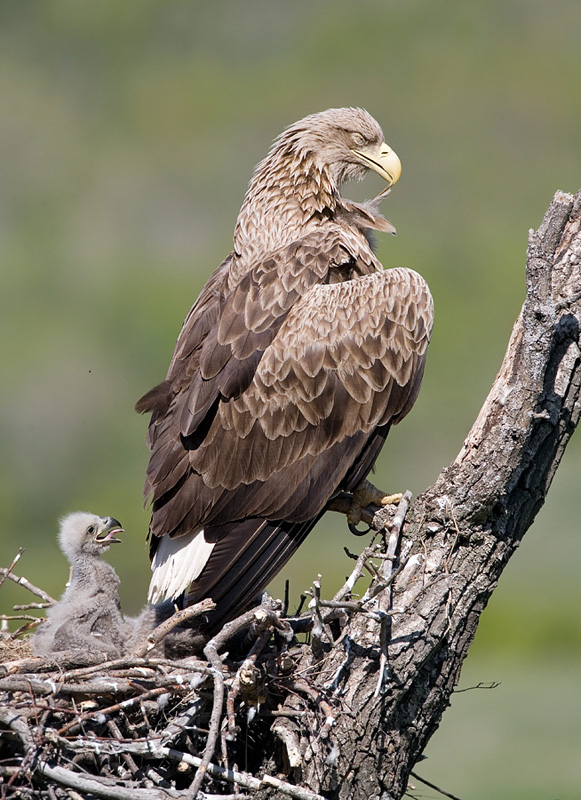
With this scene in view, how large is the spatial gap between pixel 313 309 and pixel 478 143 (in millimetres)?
25891

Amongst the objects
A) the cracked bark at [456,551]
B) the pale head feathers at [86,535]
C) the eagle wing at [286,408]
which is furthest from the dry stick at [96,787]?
the pale head feathers at [86,535]

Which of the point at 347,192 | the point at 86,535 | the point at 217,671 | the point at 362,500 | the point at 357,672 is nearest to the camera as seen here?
the point at 217,671

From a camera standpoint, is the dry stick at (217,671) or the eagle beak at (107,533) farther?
the eagle beak at (107,533)

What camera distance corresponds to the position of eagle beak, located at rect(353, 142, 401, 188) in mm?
8320

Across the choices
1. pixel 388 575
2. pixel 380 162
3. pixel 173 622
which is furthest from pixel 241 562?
pixel 380 162

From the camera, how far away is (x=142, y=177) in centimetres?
3158

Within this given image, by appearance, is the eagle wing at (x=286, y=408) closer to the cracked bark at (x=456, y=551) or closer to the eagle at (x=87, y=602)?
the eagle at (x=87, y=602)

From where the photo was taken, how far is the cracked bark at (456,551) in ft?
20.0

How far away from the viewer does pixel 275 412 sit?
720 centimetres

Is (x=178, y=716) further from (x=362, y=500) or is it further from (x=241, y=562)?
(x=362, y=500)

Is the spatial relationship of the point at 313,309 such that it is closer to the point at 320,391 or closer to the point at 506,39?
the point at 320,391

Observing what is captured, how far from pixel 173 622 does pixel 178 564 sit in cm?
55

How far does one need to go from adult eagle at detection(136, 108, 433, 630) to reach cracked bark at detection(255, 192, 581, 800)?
0.82m

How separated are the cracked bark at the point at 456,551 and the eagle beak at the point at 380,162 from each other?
2.06 m
